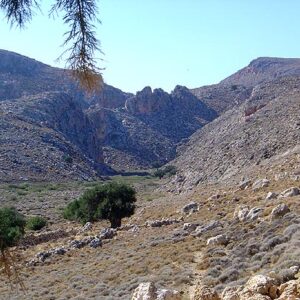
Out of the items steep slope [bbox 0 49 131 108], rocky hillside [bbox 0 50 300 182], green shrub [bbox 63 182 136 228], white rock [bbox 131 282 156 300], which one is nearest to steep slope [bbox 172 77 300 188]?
rocky hillside [bbox 0 50 300 182]

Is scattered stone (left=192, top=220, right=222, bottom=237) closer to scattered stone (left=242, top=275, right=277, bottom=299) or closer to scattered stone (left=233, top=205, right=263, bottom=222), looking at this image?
scattered stone (left=233, top=205, right=263, bottom=222)

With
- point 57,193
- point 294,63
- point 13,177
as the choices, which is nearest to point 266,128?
point 57,193

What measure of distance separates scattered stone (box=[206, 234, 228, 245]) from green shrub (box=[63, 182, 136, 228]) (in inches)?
612

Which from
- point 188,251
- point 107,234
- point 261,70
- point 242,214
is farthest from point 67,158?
point 261,70

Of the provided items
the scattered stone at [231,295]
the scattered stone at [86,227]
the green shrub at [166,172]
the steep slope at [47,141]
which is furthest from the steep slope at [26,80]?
the scattered stone at [231,295]

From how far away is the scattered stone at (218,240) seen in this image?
60.1 ft

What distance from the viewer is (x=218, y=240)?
728 inches

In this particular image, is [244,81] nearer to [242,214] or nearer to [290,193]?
[290,193]

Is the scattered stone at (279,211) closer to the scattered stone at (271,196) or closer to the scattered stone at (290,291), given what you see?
the scattered stone at (271,196)

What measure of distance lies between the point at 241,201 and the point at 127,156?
75652mm

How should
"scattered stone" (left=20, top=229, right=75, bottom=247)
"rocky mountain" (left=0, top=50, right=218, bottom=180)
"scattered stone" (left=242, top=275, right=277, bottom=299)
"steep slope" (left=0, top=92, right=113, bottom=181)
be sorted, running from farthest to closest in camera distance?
"rocky mountain" (left=0, top=50, right=218, bottom=180), "steep slope" (left=0, top=92, right=113, bottom=181), "scattered stone" (left=20, top=229, right=75, bottom=247), "scattered stone" (left=242, top=275, right=277, bottom=299)

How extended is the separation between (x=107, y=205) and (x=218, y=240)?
53.8ft

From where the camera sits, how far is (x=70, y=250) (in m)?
25.5

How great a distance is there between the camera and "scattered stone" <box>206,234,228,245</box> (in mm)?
18314
